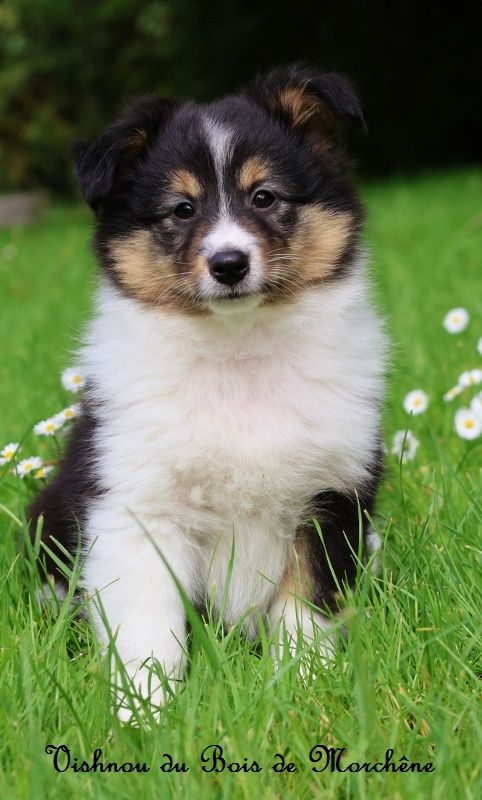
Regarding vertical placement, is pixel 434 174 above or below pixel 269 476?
below

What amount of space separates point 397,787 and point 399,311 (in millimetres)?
4964

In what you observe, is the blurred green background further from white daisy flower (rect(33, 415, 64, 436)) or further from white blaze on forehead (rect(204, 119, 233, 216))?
white blaze on forehead (rect(204, 119, 233, 216))

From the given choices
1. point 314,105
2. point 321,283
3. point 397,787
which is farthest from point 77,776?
point 314,105

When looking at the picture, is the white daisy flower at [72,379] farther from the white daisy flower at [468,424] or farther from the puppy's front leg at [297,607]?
the white daisy flower at [468,424]

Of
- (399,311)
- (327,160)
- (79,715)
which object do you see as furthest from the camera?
(399,311)

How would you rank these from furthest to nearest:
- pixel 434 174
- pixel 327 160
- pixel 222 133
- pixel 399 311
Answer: pixel 434 174 → pixel 399 311 → pixel 327 160 → pixel 222 133

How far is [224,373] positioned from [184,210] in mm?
519

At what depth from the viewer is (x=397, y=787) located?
1981 mm

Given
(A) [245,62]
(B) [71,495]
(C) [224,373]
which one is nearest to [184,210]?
(C) [224,373]

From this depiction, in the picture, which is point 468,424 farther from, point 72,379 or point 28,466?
point 28,466

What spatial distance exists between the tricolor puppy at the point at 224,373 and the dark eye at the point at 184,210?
0.01 m

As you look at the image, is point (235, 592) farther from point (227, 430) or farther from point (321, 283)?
point (321, 283)

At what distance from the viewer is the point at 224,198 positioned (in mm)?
2959

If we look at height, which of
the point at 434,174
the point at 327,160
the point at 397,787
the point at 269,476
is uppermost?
the point at 327,160
